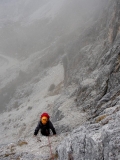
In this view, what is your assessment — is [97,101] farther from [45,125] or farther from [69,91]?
[69,91]

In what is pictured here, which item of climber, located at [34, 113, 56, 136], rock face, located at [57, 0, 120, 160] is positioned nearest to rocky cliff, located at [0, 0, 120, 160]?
rock face, located at [57, 0, 120, 160]

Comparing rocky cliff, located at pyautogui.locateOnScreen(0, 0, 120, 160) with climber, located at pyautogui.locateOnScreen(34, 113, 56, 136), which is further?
climber, located at pyautogui.locateOnScreen(34, 113, 56, 136)

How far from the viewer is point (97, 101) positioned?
21.5 meters

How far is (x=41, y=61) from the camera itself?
6919cm

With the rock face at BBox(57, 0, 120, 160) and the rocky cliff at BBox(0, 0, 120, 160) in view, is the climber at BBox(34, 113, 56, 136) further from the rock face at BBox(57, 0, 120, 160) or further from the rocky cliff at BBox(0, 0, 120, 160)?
the rock face at BBox(57, 0, 120, 160)

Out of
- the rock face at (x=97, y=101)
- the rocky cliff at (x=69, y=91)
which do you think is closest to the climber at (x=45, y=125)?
the rocky cliff at (x=69, y=91)

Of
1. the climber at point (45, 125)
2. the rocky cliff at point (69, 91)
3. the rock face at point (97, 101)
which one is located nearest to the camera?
the rock face at point (97, 101)

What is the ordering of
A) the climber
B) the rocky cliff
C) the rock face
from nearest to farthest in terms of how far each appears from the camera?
the rock face → the rocky cliff → the climber

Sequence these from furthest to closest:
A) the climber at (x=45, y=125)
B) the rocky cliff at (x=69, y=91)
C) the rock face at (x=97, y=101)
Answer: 1. the climber at (x=45, y=125)
2. the rocky cliff at (x=69, y=91)
3. the rock face at (x=97, y=101)

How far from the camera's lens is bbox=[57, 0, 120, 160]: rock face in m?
8.90

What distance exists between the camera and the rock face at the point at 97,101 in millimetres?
8896

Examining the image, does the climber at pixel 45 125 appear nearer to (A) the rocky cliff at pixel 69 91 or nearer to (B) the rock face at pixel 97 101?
(A) the rocky cliff at pixel 69 91

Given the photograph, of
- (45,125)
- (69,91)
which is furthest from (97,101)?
(69,91)

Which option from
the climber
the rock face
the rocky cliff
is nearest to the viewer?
the rock face
